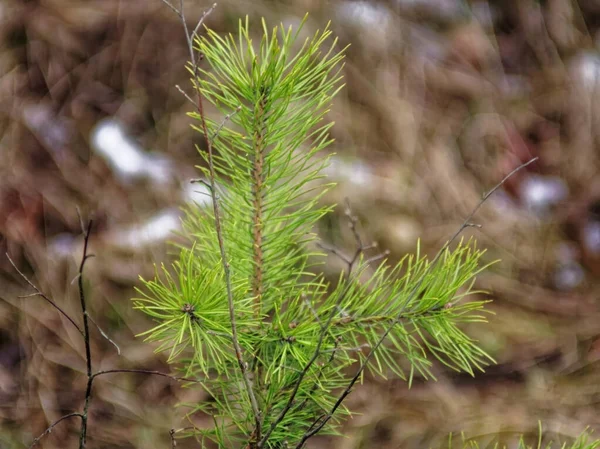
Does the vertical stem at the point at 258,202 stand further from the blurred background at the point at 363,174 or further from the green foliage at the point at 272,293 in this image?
the blurred background at the point at 363,174

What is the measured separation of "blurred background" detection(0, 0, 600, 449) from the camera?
892 mm

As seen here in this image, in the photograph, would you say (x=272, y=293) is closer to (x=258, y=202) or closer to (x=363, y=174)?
(x=258, y=202)

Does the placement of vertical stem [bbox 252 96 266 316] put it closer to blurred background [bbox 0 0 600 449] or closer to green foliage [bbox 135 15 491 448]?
green foliage [bbox 135 15 491 448]

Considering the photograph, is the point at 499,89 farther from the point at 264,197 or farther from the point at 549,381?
the point at 264,197

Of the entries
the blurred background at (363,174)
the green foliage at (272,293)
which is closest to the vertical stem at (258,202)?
the green foliage at (272,293)

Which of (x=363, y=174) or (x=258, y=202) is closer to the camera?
(x=258, y=202)

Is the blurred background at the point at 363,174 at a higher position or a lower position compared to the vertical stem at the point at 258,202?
lower

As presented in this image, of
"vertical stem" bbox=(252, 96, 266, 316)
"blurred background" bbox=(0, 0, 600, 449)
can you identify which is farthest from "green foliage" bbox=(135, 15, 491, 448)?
"blurred background" bbox=(0, 0, 600, 449)

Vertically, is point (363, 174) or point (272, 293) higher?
point (272, 293)

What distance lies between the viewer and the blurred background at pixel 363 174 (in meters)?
0.89

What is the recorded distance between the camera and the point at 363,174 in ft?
3.18

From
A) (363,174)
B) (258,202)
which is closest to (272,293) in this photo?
(258,202)

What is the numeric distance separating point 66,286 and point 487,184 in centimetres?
72

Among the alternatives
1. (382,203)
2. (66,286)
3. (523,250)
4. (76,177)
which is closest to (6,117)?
(76,177)
